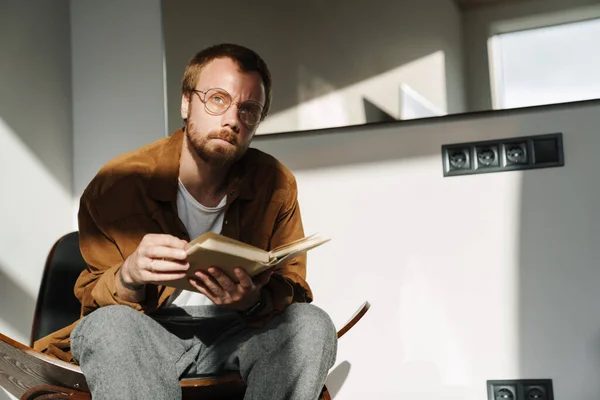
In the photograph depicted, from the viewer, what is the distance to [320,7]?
9.02 ft

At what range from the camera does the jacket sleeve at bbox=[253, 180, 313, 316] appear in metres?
1.78

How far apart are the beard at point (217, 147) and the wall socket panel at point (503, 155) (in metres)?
0.88

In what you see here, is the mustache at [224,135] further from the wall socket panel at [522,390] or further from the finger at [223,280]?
the wall socket panel at [522,390]

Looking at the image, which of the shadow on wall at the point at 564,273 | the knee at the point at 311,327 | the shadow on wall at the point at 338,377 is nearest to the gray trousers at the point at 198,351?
the knee at the point at 311,327

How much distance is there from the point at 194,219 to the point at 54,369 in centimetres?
48

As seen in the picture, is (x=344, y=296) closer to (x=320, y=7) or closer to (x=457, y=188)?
(x=457, y=188)

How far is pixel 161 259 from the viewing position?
4.99 feet

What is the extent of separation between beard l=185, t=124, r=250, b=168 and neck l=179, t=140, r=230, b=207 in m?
0.04

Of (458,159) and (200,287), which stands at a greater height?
(458,159)

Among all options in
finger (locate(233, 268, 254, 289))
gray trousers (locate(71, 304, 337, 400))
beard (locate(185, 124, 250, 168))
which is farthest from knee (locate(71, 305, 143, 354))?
beard (locate(185, 124, 250, 168))

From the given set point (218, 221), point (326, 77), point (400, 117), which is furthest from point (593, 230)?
point (218, 221)

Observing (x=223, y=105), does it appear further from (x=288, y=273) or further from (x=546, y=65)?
(x=546, y=65)

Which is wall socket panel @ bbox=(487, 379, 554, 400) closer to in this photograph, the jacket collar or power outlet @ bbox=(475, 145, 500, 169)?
power outlet @ bbox=(475, 145, 500, 169)

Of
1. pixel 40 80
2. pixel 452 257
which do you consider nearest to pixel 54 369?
pixel 452 257
